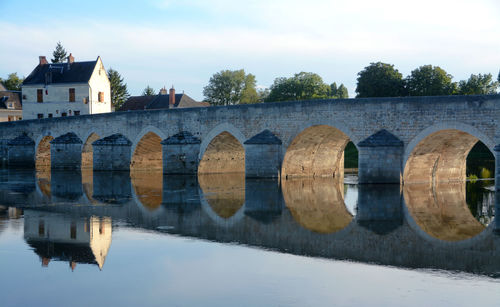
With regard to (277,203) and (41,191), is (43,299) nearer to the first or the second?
(277,203)

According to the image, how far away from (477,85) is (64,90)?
1300 inches

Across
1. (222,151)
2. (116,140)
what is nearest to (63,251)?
(222,151)

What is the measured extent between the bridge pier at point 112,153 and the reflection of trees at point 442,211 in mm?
15469

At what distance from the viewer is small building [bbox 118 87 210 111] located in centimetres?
4944

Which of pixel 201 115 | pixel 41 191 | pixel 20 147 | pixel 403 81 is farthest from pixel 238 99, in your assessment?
pixel 41 191

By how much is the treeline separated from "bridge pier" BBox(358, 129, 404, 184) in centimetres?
2180

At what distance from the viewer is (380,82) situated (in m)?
40.8

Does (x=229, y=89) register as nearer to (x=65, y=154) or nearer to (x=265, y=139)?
(x=65, y=154)

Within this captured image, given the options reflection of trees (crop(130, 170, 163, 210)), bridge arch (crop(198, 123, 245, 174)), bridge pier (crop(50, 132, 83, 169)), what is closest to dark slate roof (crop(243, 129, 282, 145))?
bridge arch (crop(198, 123, 245, 174))

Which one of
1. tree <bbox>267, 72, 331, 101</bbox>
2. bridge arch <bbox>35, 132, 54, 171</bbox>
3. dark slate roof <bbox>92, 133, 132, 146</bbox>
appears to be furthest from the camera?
tree <bbox>267, 72, 331, 101</bbox>

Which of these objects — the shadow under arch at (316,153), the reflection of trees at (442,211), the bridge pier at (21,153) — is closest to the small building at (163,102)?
the bridge pier at (21,153)

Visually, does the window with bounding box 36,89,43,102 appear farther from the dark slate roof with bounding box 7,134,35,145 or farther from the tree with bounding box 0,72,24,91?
the tree with bounding box 0,72,24,91

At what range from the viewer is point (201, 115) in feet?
82.3

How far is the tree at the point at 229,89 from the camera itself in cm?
6575
